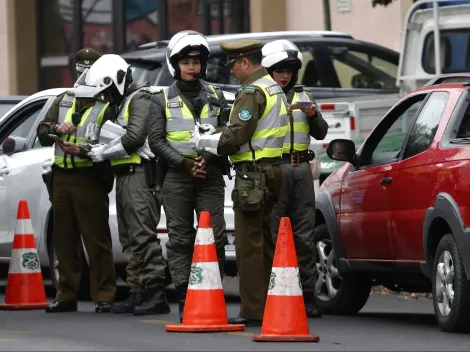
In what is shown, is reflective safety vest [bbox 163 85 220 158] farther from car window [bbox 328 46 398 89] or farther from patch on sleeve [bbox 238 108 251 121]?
car window [bbox 328 46 398 89]

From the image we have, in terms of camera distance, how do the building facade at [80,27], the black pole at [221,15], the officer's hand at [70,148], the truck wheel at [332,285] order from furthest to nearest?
the building facade at [80,27] → the black pole at [221,15] → the truck wheel at [332,285] → the officer's hand at [70,148]

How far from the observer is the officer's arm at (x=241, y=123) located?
426 inches

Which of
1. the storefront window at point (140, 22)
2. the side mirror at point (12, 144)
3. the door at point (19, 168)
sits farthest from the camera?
the storefront window at point (140, 22)

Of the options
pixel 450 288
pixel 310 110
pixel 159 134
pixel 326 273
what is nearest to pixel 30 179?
pixel 326 273

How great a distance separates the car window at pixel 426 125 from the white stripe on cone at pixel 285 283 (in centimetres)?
150

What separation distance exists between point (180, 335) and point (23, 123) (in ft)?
15.2

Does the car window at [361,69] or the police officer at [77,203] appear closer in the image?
the police officer at [77,203]

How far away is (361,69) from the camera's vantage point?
19141mm

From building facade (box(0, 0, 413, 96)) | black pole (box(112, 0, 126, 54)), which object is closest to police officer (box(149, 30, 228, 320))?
building facade (box(0, 0, 413, 96))

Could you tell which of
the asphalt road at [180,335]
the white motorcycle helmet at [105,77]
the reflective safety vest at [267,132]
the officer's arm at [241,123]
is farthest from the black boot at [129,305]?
the officer's arm at [241,123]

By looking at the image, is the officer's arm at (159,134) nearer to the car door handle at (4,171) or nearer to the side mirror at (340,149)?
the side mirror at (340,149)

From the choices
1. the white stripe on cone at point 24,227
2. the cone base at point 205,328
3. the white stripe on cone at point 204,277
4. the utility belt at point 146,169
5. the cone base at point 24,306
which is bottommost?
the cone base at point 24,306

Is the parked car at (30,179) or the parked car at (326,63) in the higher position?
the parked car at (326,63)

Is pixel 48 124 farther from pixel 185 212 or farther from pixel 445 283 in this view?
pixel 445 283
